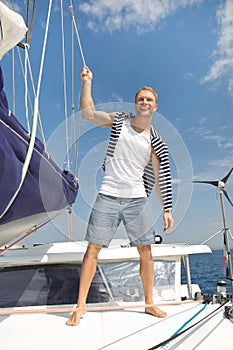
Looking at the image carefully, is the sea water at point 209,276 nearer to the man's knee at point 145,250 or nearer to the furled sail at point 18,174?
the man's knee at point 145,250

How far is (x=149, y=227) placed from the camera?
109 inches

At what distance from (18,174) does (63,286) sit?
7.12ft

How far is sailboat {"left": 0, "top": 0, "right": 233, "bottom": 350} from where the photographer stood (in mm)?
1573

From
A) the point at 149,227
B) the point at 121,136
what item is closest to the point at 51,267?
the point at 149,227

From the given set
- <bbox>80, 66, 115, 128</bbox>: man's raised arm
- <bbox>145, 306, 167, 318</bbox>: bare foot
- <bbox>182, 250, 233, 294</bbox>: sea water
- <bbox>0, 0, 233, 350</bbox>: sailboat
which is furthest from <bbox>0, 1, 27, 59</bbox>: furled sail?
<bbox>182, 250, 233, 294</bbox>: sea water

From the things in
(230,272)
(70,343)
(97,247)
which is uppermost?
(97,247)

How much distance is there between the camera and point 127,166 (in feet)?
8.81

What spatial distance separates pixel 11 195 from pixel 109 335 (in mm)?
1340

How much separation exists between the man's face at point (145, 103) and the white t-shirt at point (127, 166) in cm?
17

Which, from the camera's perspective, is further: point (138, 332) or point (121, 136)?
point (121, 136)

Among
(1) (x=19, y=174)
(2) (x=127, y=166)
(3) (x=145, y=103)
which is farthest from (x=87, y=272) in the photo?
(1) (x=19, y=174)

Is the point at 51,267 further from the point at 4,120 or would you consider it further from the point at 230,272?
the point at 4,120

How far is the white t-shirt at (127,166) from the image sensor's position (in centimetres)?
269

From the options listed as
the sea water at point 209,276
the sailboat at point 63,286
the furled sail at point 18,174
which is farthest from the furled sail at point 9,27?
the sea water at point 209,276
